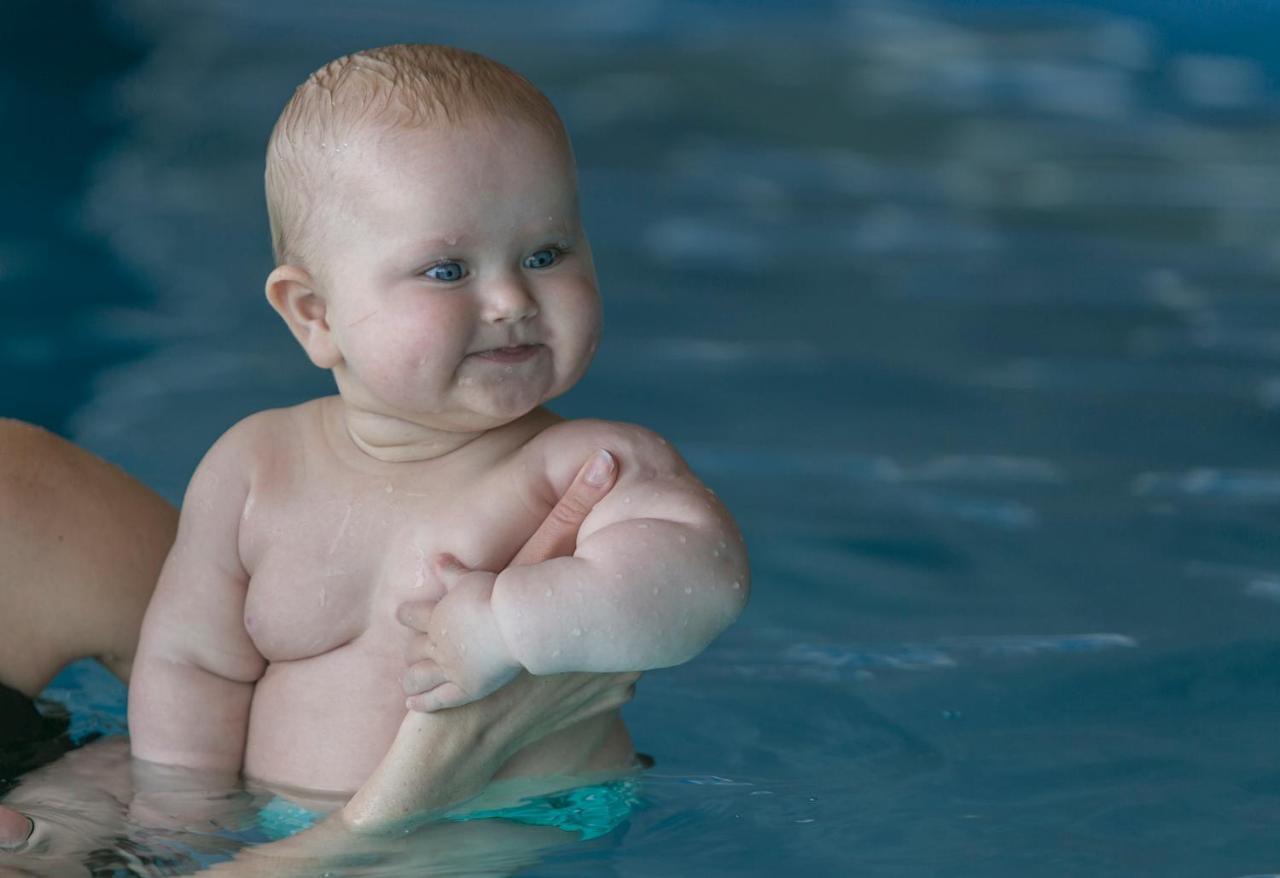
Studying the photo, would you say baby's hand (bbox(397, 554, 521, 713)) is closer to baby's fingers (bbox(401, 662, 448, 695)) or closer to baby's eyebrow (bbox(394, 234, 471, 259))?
baby's fingers (bbox(401, 662, 448, 695))

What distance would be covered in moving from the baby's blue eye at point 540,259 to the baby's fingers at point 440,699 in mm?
425

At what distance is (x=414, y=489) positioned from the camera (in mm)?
2084

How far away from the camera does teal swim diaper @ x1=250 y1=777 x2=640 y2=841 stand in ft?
6.82

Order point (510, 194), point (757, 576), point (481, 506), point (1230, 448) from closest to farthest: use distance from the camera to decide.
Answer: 1. point (510, 194)
2. point (481, 506)
3. point (757, 576)
4. point (1230, 448)

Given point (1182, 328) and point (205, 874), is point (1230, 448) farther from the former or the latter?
point (205, 874)

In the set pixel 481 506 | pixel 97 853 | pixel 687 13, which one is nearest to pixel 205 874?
pixel 97 853

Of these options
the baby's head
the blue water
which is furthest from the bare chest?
the blue water

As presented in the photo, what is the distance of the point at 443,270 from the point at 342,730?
0.52m

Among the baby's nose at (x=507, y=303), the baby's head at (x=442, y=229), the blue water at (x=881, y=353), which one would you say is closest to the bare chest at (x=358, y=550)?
the baby's head at (x=442, y=229)

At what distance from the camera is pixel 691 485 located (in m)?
1.95

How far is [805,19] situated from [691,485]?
6.47m

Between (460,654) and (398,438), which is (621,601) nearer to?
(460,654)

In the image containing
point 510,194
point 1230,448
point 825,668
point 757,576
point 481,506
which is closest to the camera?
point 510,194

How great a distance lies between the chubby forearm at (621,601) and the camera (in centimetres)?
178
